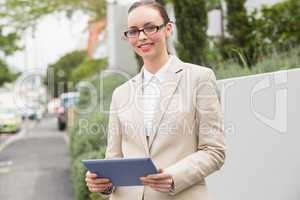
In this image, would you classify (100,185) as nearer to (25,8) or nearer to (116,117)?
(116,117)

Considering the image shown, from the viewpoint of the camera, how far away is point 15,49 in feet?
83.5

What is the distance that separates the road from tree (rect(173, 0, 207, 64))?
10.6ft

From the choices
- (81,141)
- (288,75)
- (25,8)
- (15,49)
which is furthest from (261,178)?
(15,49)

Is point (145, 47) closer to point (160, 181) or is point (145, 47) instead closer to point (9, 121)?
point (160, 181)

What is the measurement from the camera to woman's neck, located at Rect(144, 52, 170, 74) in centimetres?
237

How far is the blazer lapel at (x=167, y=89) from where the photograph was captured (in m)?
2.27

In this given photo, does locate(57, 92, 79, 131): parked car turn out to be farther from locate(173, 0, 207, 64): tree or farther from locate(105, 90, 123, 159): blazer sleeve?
locate(105, 90, 123, 159): blazer sleeve

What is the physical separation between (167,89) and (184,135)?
0.22 m

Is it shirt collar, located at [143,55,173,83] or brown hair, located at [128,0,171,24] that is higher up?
brown hair, located at [128,0,171,24]

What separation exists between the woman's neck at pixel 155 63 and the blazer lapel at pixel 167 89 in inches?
1.5

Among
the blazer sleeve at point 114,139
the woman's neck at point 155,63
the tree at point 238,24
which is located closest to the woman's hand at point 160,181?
the blazer sleeve at point 114,139

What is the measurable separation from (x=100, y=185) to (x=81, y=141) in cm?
656

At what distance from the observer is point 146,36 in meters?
2.31

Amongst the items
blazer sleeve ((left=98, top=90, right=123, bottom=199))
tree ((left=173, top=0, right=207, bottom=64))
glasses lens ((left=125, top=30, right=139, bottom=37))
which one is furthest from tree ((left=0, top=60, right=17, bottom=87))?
glasses lens ((left=125, top=30, right=139, bottom=37))
